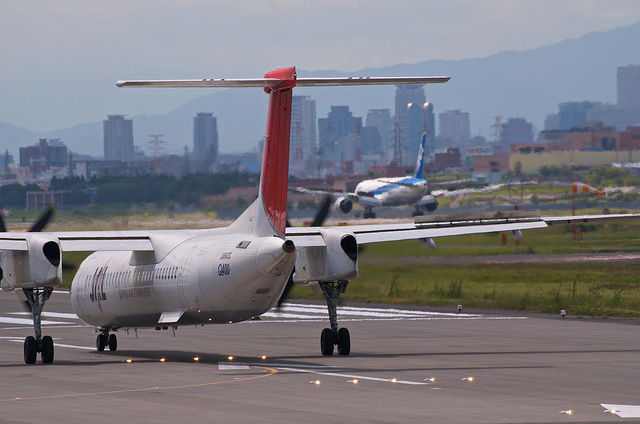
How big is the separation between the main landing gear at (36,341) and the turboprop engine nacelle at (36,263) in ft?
2.03

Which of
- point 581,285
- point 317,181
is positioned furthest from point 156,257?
point 317,181

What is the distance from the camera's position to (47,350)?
26656 mm

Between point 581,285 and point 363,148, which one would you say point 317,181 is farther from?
point 363,148

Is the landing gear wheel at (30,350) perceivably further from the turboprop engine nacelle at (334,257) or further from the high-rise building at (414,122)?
the high-rise building at (414,122)

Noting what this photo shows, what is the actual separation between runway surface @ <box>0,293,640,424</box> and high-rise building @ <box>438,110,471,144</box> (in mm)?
147317

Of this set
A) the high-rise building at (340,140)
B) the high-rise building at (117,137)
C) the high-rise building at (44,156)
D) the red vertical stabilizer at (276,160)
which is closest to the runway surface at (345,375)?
the red vertical stabilizer at (276,160)

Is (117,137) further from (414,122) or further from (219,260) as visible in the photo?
(219,260)

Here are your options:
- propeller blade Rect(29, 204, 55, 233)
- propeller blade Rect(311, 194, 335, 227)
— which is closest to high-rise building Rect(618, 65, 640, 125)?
propeller blade Rect(311, 194, 335, 227)

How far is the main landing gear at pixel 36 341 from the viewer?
1043 inches

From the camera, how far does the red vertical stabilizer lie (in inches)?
925

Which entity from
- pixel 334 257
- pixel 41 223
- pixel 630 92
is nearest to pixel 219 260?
pixel 334 257

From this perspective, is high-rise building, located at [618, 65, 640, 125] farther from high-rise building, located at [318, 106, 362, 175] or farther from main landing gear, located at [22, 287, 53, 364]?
main landing gear, located at [22, 287, 53, 364]

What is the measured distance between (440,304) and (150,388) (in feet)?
84.3

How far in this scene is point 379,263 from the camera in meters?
45.5
